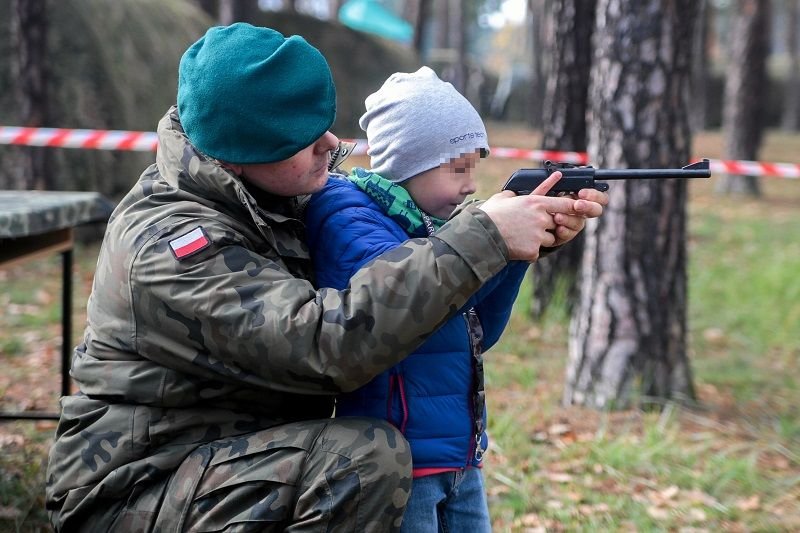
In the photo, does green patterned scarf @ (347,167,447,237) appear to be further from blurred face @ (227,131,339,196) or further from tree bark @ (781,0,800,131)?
tree bark @ (781,0,800,131)

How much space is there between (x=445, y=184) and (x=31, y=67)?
254 inches

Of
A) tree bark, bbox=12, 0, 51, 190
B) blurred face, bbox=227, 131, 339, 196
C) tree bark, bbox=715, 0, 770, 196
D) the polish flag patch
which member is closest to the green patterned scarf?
blurred face, bbox=227, 131, 339, 196

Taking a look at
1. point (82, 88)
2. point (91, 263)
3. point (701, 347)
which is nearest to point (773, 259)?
point (701, 347)

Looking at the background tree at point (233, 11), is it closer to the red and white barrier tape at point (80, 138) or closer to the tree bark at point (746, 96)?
the red and white barrier tape at point (80, 138)

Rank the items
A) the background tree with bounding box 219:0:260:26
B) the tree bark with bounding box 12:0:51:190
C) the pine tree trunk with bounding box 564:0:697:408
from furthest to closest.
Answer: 1. the background tree with bounding box 219:0:260:26
2. the tree bark with bounding box 12:0:51:190
3. the pine tree trunk with bounding box 564:0:697:408

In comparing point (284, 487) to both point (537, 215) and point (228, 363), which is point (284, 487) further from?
point (537, 215)

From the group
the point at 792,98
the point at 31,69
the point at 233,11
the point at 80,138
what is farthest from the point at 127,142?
the point at 792,98

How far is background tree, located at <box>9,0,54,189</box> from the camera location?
25.3 feet

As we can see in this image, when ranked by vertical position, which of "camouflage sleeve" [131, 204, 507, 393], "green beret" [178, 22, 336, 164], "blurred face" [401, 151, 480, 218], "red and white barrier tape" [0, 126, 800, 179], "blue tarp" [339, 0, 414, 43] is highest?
"blue tarp" [339, 0, 414, 43]

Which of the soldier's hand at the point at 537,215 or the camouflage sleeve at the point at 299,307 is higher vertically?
the soldier's hand at the point at 537,215

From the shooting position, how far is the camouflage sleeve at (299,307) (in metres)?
1.86

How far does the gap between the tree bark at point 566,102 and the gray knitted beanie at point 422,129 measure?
4.35 meters

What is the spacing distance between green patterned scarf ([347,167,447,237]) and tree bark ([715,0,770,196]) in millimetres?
12402

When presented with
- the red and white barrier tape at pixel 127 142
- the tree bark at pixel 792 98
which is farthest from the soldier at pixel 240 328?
the tree bark at pixel 792 98
